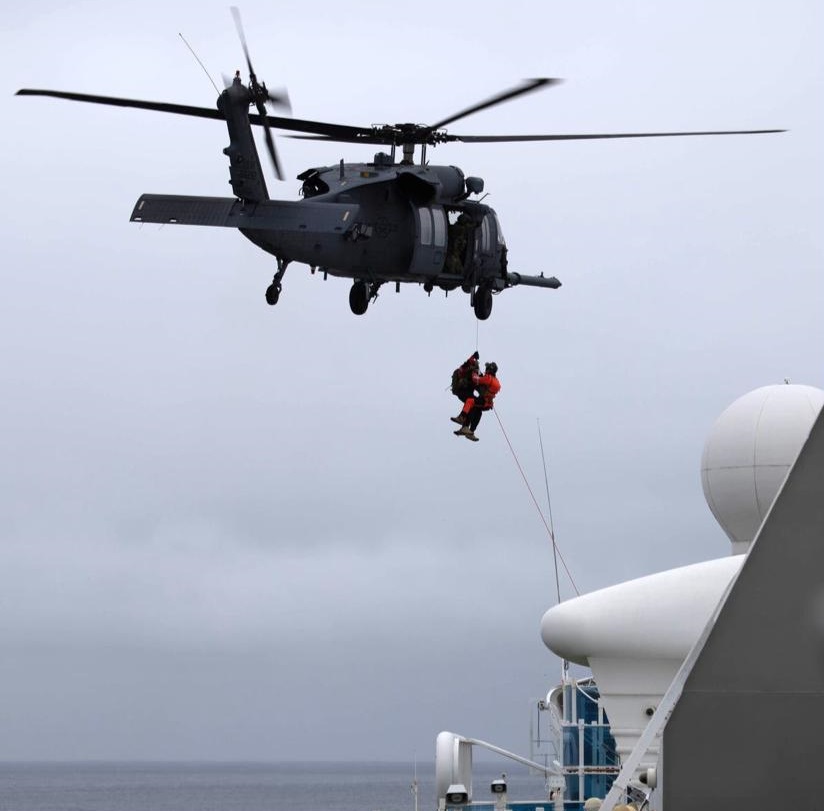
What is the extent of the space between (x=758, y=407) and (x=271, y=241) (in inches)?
518

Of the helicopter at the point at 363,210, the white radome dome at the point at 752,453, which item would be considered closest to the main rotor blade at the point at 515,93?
the helicopter at the point at 363,210

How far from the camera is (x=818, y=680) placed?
→ 9.85 metres

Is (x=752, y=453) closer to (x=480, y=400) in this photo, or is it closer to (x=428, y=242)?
(x=480, y=400)

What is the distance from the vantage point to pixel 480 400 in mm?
26922

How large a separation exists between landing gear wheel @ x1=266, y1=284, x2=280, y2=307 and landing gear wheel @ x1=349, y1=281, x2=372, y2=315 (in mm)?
2868

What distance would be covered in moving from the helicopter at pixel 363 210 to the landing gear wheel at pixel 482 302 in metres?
0.02

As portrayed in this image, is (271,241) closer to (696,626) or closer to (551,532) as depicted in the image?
(696,626)

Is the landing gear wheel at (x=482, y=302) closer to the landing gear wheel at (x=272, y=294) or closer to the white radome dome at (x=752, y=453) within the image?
the landing gear wheel at (x=272, y=294)

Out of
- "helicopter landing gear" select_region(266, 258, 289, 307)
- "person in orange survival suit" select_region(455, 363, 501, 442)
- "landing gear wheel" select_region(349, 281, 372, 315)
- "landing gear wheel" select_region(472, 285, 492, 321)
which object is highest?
"landing gear wheel" select_region(472, 285, 492, 321)

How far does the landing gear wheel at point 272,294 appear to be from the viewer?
2445 cm

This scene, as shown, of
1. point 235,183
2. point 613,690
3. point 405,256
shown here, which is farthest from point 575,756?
point 235,183

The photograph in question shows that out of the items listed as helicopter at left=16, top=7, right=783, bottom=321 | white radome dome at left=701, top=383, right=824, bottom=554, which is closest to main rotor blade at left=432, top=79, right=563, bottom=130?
helicopter at left=16, top=7, right=783, bottom=321

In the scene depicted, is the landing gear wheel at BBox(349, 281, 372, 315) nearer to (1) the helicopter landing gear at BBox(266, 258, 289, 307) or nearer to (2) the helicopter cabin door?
(2) the helicopter cabin door

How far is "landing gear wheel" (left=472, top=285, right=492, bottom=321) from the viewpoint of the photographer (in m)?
28.7
